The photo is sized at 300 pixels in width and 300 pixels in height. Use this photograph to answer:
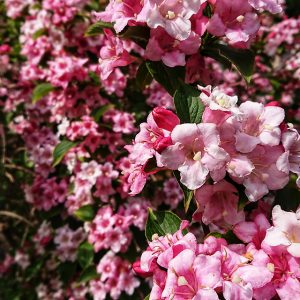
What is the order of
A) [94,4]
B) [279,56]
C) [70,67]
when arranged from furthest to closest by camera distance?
[279,56] → [94,4] → [70,67]

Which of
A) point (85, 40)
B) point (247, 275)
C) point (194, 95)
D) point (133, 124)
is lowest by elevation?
point (133, 124)

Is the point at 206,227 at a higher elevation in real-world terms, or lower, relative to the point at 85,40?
higher

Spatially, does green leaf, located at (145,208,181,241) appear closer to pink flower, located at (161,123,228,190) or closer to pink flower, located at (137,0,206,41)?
pink flower, located at (161,123,228,190)

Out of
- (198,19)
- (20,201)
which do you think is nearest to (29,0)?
(20,201)

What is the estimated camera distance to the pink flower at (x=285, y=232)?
3.37ft

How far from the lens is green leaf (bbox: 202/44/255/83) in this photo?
1.37 metres

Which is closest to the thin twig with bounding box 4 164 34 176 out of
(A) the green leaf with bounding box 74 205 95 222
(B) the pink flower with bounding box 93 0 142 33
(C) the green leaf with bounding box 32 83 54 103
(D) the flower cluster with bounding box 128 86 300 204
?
(C) the green leaf with bounding box 32 83 54 103

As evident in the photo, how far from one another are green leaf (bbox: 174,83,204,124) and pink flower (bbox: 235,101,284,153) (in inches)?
4.5

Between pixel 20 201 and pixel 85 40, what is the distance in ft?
3.91

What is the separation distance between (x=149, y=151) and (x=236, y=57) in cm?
43

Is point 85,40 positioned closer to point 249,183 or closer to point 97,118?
point 97,118

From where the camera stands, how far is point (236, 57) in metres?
1.40

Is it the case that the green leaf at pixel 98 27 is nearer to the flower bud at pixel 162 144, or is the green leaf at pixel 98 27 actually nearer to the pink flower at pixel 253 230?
the flower bud at pixel 162 144

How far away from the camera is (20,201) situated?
3258 millimetres
